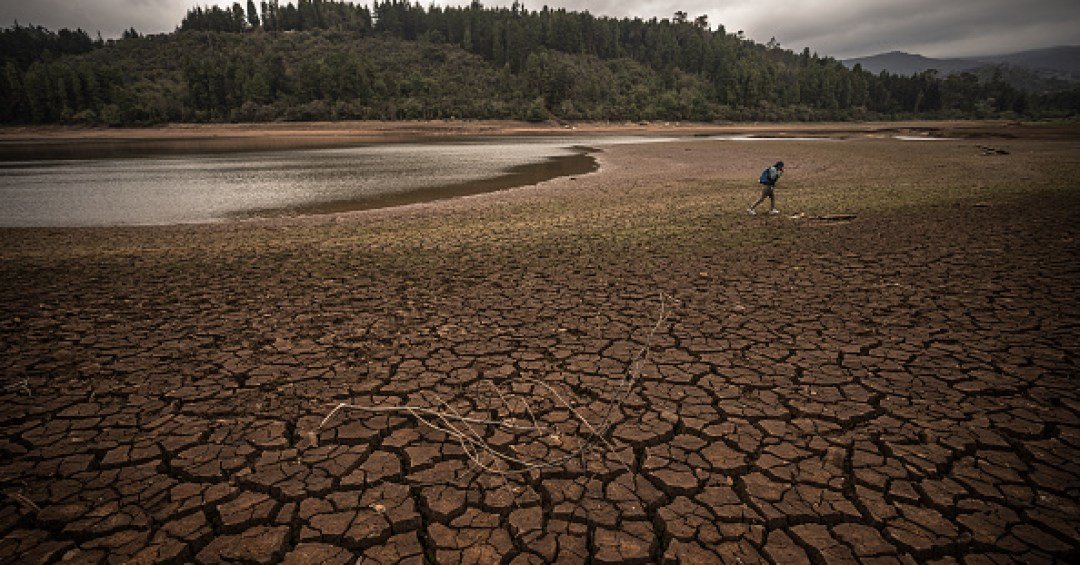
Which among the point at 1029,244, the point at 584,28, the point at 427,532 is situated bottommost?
the point at 427,532

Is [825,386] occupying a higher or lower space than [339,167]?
lower

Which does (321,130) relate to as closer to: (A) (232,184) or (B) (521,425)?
(A) (232,184)

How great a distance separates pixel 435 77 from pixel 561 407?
133 meters

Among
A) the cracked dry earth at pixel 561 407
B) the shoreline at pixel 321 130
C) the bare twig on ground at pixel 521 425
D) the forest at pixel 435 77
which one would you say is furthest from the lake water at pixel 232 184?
the forest at pixel 435 77

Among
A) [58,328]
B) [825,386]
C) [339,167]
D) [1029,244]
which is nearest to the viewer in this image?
[825,386]

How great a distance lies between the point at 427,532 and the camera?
303 centimetres

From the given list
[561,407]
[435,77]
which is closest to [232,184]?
[561,407]

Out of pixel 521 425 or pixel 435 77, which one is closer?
pixel 521 425

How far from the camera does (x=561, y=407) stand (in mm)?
4398

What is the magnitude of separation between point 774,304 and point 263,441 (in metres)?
6.49

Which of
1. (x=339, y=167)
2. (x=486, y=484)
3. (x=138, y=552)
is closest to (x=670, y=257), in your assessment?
(x=486, y=484)

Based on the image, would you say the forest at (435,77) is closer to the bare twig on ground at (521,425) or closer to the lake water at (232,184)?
the lake water at (232,184)

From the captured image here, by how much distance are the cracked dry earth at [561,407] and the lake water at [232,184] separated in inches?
335

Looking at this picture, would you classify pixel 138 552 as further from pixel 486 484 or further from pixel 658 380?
pixel 658 380
